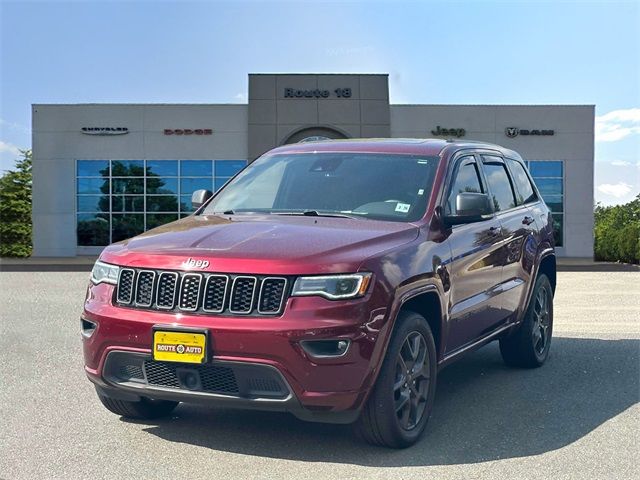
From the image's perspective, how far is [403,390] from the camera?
5062 mm

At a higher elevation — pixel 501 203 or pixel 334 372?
→ pixel 501 203

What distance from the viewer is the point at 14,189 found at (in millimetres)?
37969

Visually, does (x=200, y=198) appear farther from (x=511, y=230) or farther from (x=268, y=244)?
(x=511, y=230)

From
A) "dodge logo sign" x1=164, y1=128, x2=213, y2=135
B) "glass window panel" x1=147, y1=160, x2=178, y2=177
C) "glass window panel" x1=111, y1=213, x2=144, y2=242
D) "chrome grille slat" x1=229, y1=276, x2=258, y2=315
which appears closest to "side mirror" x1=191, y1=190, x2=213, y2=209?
"chrome grille slat" x1=229, y1=276, x2=258, y2=315

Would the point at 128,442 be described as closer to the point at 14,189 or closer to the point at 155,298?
the point at 155,298

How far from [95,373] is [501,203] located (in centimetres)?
374

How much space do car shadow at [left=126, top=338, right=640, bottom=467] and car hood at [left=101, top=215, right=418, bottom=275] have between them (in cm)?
117

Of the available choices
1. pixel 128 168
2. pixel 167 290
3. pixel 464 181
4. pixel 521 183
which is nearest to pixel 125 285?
pixel 167 290

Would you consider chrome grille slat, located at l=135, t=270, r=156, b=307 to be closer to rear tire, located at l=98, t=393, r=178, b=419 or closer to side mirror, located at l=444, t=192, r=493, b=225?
rear tire, located at l=98, t=393, r=178, b=419

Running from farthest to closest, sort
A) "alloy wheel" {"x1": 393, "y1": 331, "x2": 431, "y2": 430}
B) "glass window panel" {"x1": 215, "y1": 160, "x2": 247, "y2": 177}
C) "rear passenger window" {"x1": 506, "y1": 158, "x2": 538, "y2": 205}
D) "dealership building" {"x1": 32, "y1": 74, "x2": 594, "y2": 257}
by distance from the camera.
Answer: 1. "glass window panel" {"x1": 215, "y1": 160, "x2": 247, "y2": 177}
2. "dealership building" {"x1": 32, "y1": 74, "x2": 594, "y2": 257}
3. "rear passenger window" {"x1": 506, "y1": 158, "x2": 538, "y2": 205}
4. "alloy wheel" {"x1": 393, "y1": 331, "x2": 431, "y2": 430}

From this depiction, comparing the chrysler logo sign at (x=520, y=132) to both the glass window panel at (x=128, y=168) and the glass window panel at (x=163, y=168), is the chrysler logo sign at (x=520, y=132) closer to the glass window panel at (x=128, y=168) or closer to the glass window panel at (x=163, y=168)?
the glass window panel at (x=163, y=168)

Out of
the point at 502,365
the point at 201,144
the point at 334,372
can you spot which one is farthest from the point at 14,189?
the point at 334,372

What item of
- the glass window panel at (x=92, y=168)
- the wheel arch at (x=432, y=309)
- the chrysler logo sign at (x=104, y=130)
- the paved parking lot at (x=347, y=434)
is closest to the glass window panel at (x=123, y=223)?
the glass window panel at (x=92, y=168)

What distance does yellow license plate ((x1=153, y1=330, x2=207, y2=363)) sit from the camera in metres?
4.57
